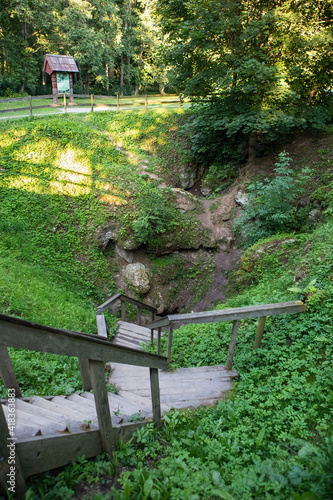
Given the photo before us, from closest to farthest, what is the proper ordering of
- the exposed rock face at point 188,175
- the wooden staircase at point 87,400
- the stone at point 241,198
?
the wooden staircase at point 87,400 < the stone at point 241,198 < the exposed rock face at point 188,175

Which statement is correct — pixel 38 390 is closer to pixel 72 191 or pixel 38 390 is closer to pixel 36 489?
pixel 36 489

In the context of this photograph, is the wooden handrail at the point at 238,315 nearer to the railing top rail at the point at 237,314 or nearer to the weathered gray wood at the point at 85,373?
the railing top rail at the point at 237,314

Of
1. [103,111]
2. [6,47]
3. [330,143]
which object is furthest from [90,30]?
[330,143]

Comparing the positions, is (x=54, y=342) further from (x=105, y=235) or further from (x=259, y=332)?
(x=105, y=235)

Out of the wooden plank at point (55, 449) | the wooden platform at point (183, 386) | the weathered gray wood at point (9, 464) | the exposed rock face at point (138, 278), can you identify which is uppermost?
the weathered gray wood at point (9, 464)

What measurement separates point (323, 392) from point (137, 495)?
90.3 inches

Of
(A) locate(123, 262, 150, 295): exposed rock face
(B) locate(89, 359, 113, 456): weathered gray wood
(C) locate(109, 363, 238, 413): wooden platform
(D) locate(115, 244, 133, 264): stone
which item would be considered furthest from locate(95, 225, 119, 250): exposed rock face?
(B) locate(89, 359, 113, 456): weathered gray wood

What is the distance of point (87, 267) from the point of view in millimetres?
10953

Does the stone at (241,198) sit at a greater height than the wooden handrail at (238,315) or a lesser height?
lesser

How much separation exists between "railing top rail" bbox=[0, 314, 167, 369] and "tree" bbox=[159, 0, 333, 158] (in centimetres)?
1106

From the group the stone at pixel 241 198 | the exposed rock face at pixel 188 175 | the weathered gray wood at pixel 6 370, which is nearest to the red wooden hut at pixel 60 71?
the exposed rock face at pixel 188 175

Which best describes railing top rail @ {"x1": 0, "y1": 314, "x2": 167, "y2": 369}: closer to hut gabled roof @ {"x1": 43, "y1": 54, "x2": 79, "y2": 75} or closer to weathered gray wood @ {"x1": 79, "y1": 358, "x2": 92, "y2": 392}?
weathered gray wood @ {"x1": 79, "y1": 358, "x2": 92, "y2": 392}

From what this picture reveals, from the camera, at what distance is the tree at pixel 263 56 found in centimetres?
1047

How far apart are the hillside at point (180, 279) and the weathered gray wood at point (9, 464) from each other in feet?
0.60
